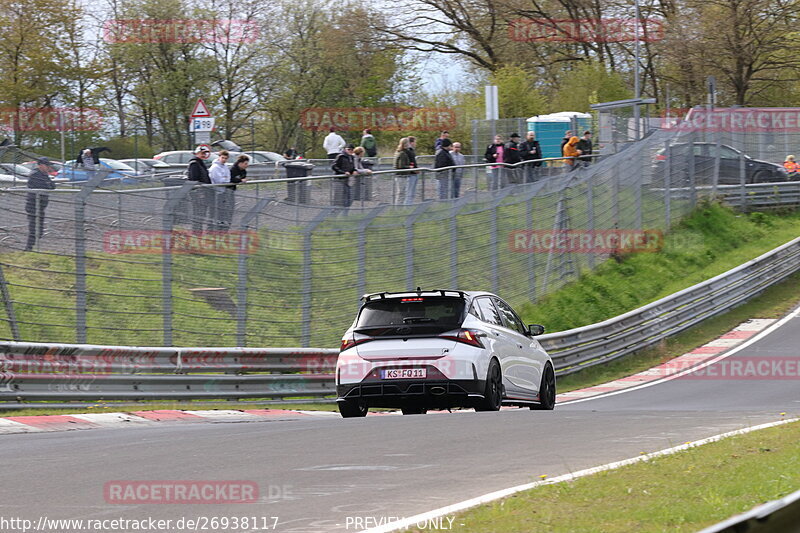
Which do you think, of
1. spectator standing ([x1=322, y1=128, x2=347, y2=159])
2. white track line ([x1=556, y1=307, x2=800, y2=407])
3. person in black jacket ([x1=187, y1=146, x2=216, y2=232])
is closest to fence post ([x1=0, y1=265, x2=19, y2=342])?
person in black jacket ([x1=187, y1=146, x2=216, y2=232])

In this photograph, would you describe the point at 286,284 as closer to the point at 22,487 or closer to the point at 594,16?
the point at 22,487

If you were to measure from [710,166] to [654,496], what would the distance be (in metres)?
31.0

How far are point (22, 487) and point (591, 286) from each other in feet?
73.2

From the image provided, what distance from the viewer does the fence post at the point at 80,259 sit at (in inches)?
560

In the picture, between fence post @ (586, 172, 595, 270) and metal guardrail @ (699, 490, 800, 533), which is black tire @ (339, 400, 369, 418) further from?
fence post @ (586, 172, 595, 270)

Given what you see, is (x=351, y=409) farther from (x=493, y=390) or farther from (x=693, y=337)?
(x=693, y=337)

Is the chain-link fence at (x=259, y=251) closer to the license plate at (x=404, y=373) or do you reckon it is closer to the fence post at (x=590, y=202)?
the fence post at (x=590, y=202)

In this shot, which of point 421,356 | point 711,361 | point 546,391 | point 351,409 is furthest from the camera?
point 711,361

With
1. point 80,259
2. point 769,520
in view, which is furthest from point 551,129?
point 769,520

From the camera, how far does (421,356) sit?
13531 mm

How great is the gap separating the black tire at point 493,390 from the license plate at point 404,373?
2.44 ft

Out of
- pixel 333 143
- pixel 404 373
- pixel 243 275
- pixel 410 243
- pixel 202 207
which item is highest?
pixel 333 143

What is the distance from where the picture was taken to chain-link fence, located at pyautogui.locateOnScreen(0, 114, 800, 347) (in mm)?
14141

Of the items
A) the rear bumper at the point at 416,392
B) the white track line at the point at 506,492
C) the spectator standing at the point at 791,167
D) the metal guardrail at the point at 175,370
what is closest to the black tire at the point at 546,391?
the rear bumper at the point at 416,392
